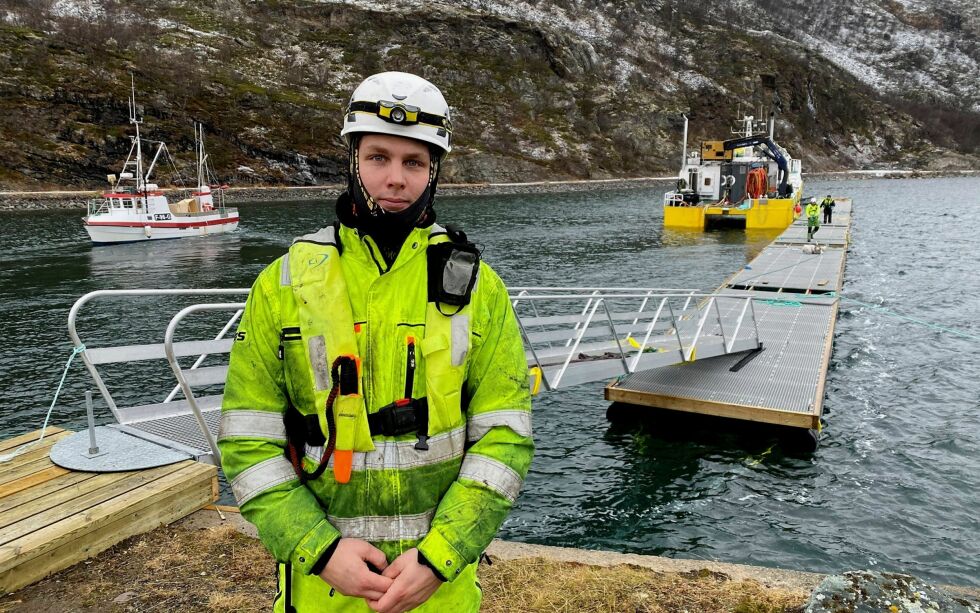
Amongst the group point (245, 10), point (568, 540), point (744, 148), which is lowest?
point (568, 540)

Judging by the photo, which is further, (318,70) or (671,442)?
(318,70)

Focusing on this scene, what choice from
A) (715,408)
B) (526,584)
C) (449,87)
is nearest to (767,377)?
(715,408)

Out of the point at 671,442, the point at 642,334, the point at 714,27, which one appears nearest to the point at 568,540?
the point at 671,442

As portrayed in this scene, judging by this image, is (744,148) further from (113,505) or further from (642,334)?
(113,505)

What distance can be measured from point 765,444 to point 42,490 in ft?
36.2

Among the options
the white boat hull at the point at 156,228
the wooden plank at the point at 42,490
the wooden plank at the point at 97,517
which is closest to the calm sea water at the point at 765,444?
the wooden plank at the point at 97,517

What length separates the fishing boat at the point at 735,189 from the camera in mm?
46969

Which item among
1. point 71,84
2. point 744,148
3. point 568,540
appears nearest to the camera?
point 568,540

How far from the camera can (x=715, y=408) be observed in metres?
11.9

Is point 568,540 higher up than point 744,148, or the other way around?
point 744,148

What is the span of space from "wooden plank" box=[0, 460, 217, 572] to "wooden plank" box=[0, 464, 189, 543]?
5 centimetres

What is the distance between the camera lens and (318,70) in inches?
4520

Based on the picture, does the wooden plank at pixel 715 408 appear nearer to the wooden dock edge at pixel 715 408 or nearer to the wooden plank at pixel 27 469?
the wooden dock edge at pixel 715 408

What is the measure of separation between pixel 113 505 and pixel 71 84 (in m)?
97.6
